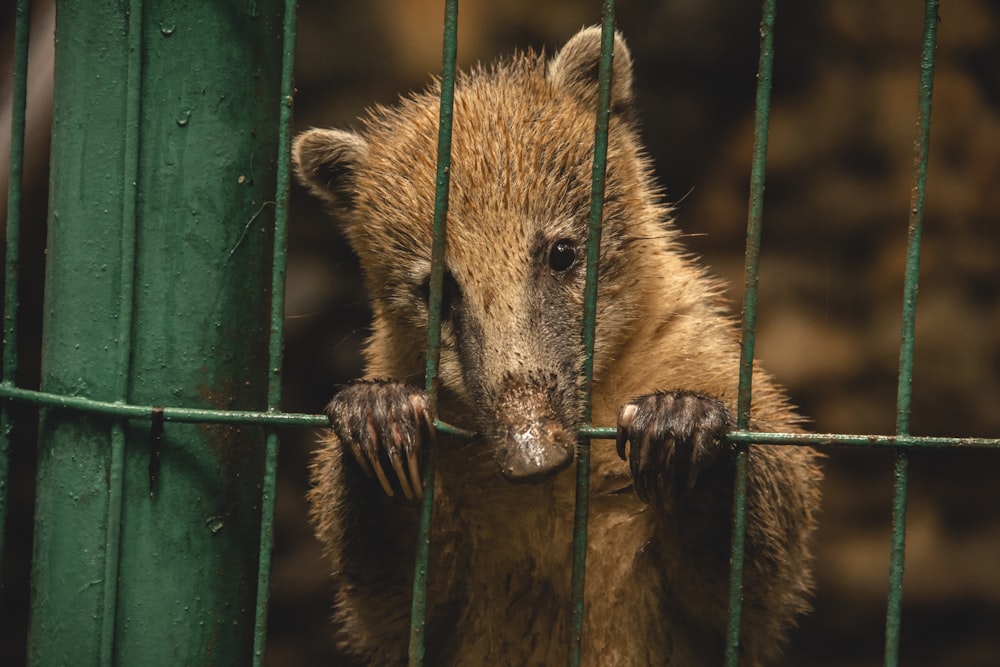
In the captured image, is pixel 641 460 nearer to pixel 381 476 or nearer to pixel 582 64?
pixel 381 476

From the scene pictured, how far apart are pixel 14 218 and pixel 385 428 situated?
0.77 metres

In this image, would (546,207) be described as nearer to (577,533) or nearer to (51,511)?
(577,533)

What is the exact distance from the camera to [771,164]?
444cm

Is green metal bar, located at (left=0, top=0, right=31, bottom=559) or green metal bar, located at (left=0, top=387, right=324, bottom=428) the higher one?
green metal bar, located at (left=0, top=0, right=31, bottom=559)

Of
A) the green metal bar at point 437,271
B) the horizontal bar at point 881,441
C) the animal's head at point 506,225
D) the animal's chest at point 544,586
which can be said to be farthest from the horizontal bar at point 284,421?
the animal's chest at point 544,586

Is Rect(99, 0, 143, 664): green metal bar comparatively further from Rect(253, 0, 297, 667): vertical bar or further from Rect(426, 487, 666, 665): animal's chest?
Rect(426, 487, 666, 665): animal's chest

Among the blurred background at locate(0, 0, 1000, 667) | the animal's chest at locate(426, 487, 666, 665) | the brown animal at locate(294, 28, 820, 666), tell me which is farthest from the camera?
the blurred background at locate(0, 0, 1000, 667)

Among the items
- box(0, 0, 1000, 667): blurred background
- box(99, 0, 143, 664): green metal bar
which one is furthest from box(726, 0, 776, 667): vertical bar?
box(0, 0, 1000, 667): blurred background

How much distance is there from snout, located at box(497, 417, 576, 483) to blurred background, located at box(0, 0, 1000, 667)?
238 cm

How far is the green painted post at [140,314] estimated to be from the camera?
1.79m

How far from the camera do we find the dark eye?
2.57m

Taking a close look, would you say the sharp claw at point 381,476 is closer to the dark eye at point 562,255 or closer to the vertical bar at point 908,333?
the dark eye at point 562,255

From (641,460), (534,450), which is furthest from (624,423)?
(534,450)

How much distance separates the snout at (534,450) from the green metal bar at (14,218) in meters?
0.91
